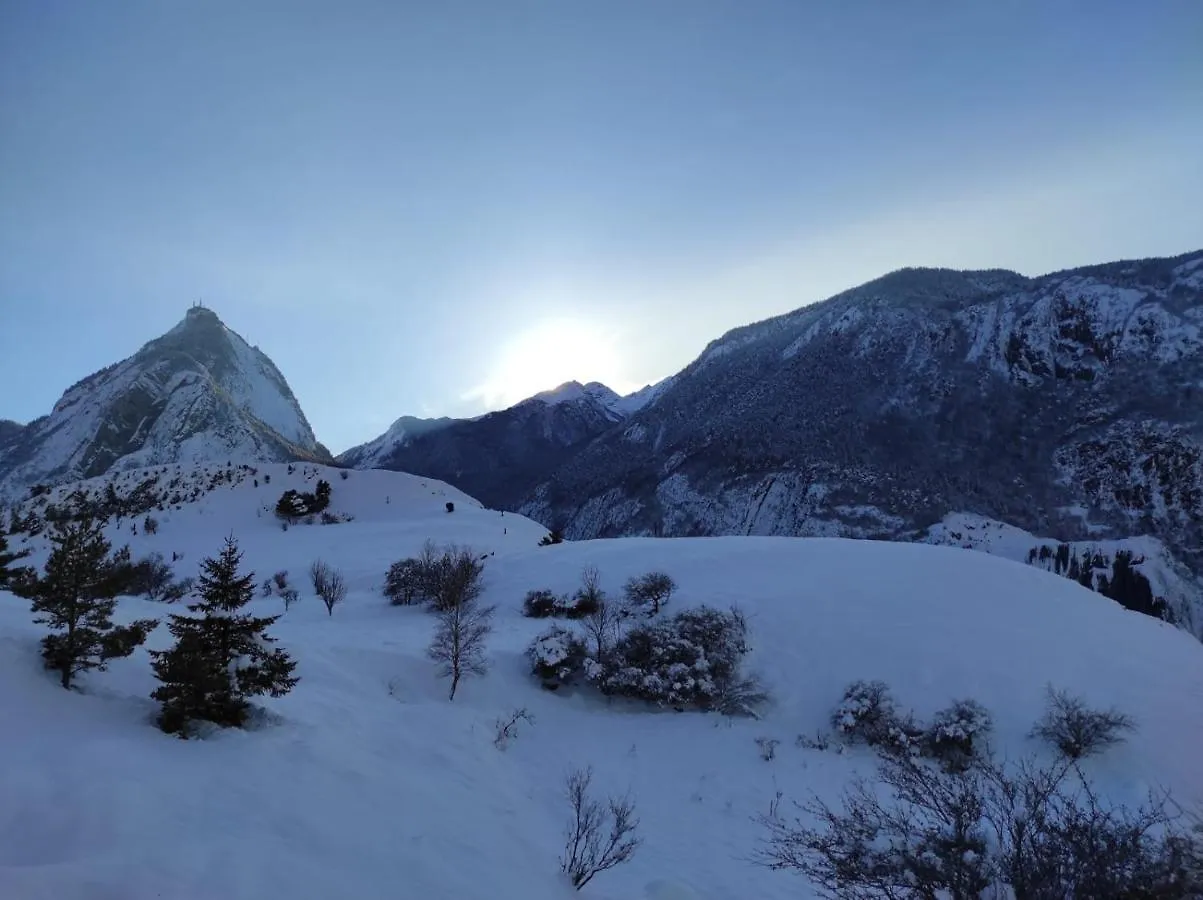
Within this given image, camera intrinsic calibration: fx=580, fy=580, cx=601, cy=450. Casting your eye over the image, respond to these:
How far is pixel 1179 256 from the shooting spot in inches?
5113

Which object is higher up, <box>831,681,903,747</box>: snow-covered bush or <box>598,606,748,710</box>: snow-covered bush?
<box>598,606,748,710</box>: snow-covered bush

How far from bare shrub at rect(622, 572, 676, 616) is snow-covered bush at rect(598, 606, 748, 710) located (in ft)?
6.39

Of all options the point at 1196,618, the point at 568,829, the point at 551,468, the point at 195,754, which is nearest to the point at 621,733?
the point at 568,829

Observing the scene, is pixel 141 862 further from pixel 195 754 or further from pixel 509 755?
pixel 509 755

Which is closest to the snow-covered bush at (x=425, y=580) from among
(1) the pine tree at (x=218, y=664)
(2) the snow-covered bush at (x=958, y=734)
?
(1) the pine tree at (x=218, y=664)

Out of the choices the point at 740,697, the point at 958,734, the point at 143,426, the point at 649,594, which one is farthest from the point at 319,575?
the point at 143,426

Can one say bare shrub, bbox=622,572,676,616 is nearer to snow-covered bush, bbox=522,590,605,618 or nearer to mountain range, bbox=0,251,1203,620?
snow-covered bush, bbox=522,590,605,618

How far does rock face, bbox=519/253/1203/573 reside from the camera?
309 ft

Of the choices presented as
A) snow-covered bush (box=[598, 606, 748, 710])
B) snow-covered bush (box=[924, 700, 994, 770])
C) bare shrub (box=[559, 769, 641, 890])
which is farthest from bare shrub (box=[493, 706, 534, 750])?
snow-covered bush (box=[924, 700, 994, 770])

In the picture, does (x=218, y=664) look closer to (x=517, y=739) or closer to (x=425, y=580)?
(x=517, y=739)

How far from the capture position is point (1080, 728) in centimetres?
1842

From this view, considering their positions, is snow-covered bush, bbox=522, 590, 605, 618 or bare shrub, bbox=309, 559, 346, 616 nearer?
snow-covered bush, bbox=522, 590, 605, 618

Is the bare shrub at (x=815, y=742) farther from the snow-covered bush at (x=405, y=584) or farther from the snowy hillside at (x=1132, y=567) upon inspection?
the snowy hillside at (x=1132, y=567)

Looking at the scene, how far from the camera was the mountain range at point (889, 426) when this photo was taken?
311 ft
